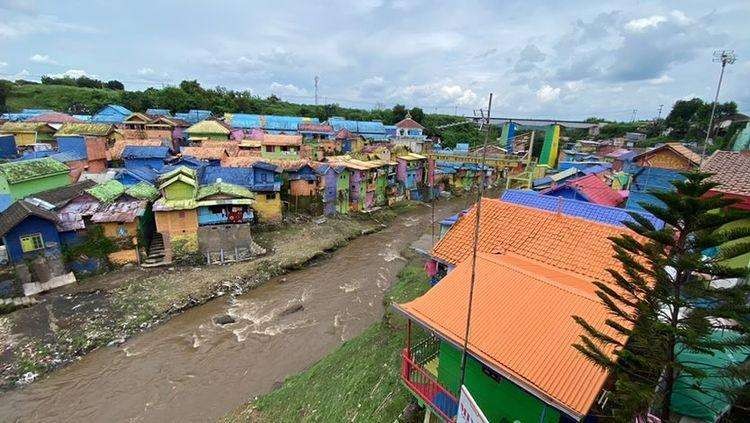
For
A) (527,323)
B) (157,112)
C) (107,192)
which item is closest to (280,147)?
(107,192)

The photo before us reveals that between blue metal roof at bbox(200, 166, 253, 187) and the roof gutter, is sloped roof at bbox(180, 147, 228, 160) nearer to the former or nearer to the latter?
blue metal roof at bbox(200, 166, 253, 187)


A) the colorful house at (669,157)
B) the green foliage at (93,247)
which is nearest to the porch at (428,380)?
the colorful house at (669,157)

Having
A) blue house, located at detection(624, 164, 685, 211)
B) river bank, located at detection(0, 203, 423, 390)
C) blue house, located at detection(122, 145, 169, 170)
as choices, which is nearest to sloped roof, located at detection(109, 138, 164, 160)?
blue house, located at detection(122, 145, 169, 170)

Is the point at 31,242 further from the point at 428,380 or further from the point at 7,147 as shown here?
the point at 428,380

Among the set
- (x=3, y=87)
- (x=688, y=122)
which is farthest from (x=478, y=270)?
(x=3, y=87)

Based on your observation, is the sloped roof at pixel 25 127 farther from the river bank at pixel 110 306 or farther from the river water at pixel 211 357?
the river water at pixel 211 357
